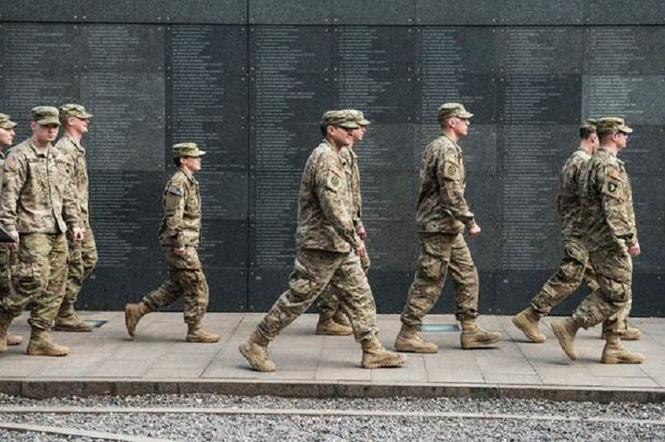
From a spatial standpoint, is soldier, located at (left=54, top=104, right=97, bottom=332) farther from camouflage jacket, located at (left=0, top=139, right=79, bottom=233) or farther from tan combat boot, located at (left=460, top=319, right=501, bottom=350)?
tan combat boot, located at (left=460, top=319, right=501, bottom=350)

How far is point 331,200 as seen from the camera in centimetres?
946

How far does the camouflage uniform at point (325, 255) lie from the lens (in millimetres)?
9500

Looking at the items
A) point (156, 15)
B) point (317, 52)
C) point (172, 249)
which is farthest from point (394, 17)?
point (172, 249)

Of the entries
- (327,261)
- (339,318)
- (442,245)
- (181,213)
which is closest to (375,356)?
(327,261)

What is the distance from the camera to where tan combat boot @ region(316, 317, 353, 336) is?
1191cm

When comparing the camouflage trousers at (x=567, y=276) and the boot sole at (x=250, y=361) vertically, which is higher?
the camouflage trousers at (x=567, y=276)

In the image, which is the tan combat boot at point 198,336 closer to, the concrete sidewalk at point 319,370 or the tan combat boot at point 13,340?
the concrete sidewalk at point 319,370

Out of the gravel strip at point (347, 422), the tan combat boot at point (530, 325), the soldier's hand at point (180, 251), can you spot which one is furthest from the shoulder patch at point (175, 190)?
the tan combat boot at point (530, 325)

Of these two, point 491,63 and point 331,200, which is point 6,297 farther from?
point 491,63

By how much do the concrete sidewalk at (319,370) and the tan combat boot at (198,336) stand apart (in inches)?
3.7

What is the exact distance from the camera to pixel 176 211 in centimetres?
1113

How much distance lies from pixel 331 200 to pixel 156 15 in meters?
5.01

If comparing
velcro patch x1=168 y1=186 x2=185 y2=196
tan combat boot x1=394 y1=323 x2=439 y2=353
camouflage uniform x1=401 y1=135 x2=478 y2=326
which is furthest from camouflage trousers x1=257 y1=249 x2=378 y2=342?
velcro patch x1=168 y1=186 x2=185 y2=196

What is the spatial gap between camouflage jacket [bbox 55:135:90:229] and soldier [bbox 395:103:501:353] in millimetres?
3552
